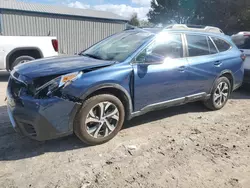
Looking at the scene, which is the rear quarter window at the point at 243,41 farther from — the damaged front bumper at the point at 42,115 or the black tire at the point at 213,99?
the damaged front bumper at the point at 42,115

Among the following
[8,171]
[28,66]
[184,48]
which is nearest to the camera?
[8,171]

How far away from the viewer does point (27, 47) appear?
7.25 meters

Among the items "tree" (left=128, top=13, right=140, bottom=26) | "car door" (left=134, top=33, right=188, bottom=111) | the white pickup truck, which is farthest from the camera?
"tree" (left=128, top=13, right=140, bottom=26)

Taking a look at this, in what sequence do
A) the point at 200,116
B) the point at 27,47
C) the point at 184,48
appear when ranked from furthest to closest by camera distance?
the point at 27,47 → the point at 200,116 → the point at 184,48

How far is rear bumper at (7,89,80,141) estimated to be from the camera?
281 cm

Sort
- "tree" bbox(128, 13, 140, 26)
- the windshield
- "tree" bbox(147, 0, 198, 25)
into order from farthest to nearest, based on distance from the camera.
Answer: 1. "tree" bbox(128, 13, 140, 26)
2. "tree" bbox(147, 0, 198, 25)
3. the windshield

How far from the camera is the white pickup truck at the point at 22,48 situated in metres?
→ 7.07

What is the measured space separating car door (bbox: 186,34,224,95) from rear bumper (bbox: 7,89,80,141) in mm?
2333

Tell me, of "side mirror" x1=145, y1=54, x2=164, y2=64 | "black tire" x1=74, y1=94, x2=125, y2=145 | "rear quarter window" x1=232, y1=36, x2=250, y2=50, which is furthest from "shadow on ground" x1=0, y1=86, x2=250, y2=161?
"rear quarter window" x1=232, y1=36, x2=250, y2=50

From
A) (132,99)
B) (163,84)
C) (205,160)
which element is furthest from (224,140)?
(132,99)

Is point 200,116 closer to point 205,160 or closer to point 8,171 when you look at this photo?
point 205,160

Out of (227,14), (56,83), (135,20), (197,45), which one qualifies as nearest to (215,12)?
(227,14)

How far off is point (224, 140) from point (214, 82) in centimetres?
144

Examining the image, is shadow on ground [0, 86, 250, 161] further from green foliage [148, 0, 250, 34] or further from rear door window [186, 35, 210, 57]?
green foliage [148, 0, 250, 34]
